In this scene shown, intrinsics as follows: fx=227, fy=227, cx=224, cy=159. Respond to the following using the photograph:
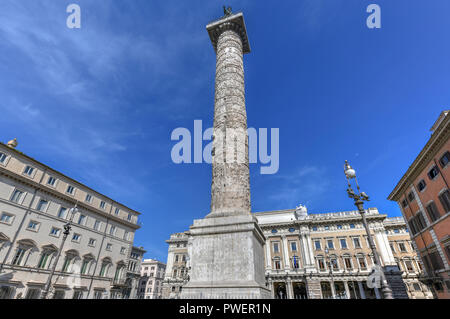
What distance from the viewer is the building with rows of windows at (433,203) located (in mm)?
14789

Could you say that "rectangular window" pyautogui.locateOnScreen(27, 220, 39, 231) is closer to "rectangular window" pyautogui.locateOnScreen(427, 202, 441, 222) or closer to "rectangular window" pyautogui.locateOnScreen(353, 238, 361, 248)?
"rectangular window" pyautogui.locateOnScreen(427, 202, 441, 222)

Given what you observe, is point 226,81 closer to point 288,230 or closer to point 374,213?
point 288,230

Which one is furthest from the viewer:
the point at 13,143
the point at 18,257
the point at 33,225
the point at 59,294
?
the point at 13,143

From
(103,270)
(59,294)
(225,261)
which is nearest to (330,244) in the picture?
(103,270)

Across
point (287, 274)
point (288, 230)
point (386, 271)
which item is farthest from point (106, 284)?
point (386, 271)

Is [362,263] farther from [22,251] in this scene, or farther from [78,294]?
[22,251]

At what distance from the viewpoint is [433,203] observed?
16.4 meters

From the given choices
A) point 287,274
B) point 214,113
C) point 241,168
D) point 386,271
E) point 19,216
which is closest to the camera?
point 241,168

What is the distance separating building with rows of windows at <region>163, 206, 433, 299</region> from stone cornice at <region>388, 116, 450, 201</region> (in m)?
13.0

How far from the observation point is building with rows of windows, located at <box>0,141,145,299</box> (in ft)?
64.1

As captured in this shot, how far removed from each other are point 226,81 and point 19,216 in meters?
22.7

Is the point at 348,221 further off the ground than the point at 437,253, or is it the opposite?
the point at 348,221

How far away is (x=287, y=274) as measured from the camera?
32.5 metres

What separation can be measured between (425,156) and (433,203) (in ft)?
11.2
